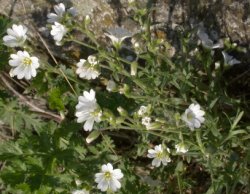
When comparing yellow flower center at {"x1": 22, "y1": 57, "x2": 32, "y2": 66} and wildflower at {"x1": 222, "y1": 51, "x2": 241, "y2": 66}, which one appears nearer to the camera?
yellow flower center at {"x1": 22, "y1": 57, "x2": 32, "y2": 66}

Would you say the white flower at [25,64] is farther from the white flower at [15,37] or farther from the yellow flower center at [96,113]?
the yellow flower center at [96,113]

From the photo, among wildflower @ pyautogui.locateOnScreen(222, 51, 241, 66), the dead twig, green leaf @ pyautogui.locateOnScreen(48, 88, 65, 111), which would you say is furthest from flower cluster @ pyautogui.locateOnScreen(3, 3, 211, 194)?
the dead twig

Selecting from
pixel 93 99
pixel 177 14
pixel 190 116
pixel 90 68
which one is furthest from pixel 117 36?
pixel 190 116

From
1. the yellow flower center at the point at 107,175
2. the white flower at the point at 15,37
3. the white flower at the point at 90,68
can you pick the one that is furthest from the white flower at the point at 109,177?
the white flower at the point at 15,37

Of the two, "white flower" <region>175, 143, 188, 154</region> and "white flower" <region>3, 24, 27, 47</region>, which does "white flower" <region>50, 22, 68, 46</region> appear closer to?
"white flower" <region>3, 24, 27, 47</region>

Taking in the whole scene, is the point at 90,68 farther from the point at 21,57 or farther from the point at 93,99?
the point at 21,57

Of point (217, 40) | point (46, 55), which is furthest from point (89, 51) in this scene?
point (217, 40)
